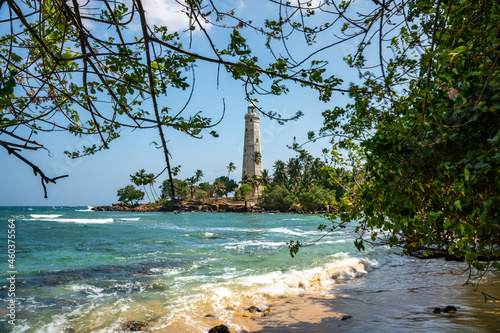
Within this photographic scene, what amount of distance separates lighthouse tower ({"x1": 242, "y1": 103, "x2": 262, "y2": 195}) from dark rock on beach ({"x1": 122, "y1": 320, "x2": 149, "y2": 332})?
66129 millimetres

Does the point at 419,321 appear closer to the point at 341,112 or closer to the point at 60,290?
the point at 341,112

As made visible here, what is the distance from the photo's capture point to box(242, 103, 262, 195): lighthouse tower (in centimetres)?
7294

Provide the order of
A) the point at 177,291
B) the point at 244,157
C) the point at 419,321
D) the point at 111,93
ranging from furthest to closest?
the point at 244,157 < the point at 177,291 < the point at 419,321 < the point at 111,93

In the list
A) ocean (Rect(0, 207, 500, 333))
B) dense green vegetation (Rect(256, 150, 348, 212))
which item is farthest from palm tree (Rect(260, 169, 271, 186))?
ocean (Rect(0, 207, 500, 333))

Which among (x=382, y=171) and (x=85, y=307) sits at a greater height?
(x=382, y=171)

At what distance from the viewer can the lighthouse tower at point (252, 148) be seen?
72938 mm

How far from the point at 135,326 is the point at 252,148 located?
226ft

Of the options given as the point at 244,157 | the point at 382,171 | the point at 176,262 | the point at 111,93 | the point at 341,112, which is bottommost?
the point at 176,262

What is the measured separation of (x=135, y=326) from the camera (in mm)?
6270

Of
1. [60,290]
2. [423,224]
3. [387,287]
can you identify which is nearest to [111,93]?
[423,224]

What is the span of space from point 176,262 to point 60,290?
5.27 metres

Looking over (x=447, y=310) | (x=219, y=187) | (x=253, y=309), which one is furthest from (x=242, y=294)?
(x=219, y=187)

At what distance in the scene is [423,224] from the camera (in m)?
3.31

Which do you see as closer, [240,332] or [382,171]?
[382,171]
